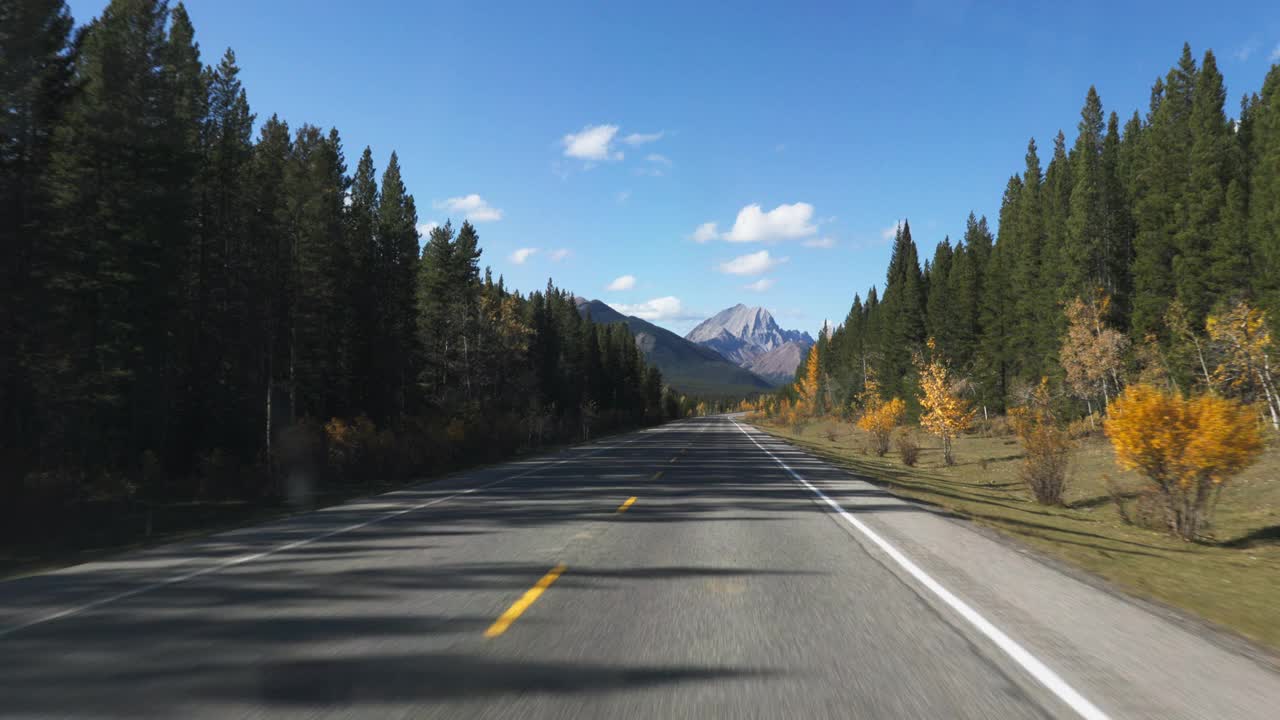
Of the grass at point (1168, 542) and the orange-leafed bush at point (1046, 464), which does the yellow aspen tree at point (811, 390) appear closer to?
the grass at point (1168, 542)

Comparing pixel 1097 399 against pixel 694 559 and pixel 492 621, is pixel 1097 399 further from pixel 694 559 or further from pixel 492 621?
pixel 492 621

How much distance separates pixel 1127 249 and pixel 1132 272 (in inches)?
306

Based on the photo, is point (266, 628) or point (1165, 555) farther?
point (1165, 555)

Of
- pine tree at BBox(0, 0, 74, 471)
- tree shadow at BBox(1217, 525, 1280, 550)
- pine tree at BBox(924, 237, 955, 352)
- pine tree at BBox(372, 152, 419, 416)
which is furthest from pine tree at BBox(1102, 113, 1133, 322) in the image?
pine tree at BBox(0, 0, 74, 471)

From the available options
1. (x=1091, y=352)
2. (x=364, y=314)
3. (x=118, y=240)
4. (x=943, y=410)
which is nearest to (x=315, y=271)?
(x=364, y=314)

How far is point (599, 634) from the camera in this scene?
4844 millimetres

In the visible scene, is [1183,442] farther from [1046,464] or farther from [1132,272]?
[1132,272]

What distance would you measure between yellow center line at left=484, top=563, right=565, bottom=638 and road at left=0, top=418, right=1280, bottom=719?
3cm

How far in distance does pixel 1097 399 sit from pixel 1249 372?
1841 cm

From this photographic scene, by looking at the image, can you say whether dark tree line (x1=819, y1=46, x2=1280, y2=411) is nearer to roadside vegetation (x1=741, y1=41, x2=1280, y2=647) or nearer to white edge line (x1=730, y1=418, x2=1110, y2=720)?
roadside vegetation (x1=741, y1=41, x2=1280, y2=647)

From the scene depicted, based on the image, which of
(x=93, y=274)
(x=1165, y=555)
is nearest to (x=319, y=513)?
(x=1165, y=555)

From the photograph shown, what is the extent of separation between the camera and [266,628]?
499 centimetres

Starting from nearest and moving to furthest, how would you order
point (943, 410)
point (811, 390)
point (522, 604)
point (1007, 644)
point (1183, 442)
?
point (1007, 644) → point (522, 604) → point (1183, 442) → point (943, 410) → point (811, 390)

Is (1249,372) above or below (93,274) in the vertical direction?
below
